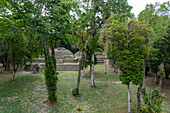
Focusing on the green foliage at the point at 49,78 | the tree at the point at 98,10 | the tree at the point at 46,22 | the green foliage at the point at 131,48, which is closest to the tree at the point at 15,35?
the tree at the point at 46,22

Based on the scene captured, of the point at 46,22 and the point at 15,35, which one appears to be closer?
the point at 46,22

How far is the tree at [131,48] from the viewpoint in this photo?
5.64 meters

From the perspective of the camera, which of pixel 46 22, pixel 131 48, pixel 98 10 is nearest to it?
pixel 131 48

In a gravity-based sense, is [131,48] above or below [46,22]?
below

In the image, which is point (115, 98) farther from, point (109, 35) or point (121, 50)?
point (109, 35)

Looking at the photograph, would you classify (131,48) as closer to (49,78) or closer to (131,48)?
(131,48)

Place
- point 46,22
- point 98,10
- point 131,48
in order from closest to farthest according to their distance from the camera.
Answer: point 131,48 < point 46,22 < point 98,10

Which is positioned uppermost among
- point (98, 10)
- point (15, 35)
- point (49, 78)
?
point (98, 10)

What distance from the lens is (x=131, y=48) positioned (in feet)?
19.2

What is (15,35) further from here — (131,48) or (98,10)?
(131,48)

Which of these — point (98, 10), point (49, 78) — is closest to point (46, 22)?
point (49, 78)

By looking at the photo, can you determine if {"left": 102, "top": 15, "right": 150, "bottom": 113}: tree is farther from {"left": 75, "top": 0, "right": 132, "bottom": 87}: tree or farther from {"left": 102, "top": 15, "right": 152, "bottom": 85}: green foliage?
{"left": 75, "top": 0, "right": 132, "bottom": 87}: tree

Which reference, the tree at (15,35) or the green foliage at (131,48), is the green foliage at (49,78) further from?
the green foliage at (131,48)

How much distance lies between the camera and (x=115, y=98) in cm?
843
